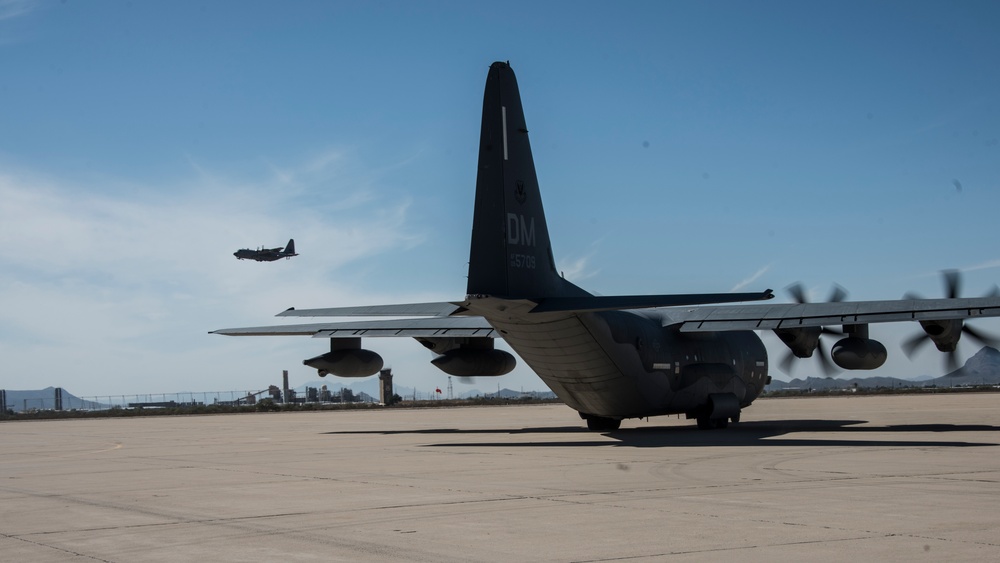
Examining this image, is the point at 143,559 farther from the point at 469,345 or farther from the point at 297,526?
the point at 469,345

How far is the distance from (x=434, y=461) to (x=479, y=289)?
374 centimetres

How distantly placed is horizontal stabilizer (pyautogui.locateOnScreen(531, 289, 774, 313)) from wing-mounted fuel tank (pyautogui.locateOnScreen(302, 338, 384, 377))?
954 centimetres

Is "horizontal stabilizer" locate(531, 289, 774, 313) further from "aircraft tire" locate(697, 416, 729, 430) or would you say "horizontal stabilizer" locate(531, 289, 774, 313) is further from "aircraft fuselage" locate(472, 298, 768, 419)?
"aircraft tire" locate(697, 416, 729, 430)

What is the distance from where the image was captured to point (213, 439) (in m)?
27.7

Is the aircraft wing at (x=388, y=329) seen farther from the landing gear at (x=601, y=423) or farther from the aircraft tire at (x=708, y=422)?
the aircraft tire at (x=708, y=422)

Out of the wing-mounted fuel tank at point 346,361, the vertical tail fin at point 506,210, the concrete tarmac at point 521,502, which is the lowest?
the concrete tarmac at point 521,502

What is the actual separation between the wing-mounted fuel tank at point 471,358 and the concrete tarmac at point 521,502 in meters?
5.20

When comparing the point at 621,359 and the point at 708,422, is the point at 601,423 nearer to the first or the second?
the point at 708,422

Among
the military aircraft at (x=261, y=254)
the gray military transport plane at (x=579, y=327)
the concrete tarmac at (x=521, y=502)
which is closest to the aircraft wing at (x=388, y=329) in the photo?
the gray military transport plane at (x=579, y=327)

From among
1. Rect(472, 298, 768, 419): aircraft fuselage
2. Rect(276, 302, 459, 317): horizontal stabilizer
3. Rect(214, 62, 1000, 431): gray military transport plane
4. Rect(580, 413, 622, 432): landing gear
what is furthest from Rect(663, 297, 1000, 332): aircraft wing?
Rect(276, 302, 459, 317): horizontal stabilizer

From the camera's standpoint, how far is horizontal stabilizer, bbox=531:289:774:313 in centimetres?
1828

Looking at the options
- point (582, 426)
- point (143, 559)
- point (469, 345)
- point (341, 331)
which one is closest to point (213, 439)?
point (341, 331)

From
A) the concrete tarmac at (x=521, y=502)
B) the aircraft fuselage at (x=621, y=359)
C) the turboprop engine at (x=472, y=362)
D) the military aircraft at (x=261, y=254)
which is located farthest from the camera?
the military aircraft at (x=261, y=254)

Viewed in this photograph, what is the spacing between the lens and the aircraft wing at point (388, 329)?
27.2 metres
